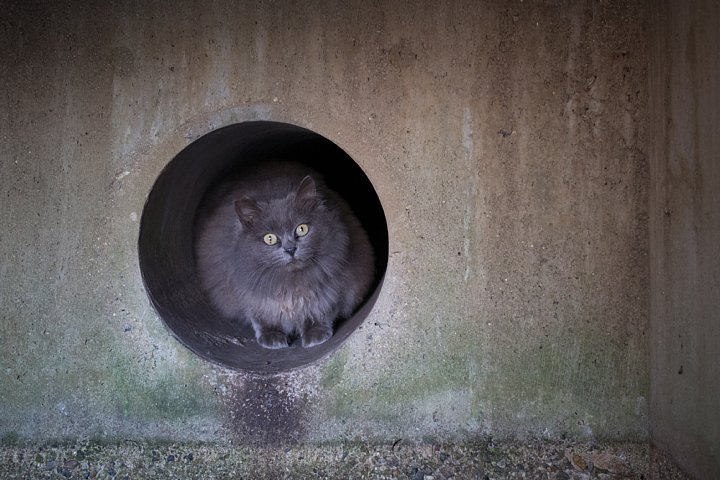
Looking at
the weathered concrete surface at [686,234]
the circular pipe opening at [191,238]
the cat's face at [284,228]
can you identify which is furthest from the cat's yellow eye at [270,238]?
the weathered concrete surface at [686,234]

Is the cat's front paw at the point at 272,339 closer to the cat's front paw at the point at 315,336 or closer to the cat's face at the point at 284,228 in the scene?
the cat's front paw at the point at 315,336

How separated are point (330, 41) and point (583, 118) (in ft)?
3.58

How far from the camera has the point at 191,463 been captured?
8.67ft

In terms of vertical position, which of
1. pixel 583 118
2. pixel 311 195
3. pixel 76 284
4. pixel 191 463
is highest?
pixel 583 118

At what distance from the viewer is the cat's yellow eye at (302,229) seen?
3.09m

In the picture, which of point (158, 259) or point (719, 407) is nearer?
point (719, 407)

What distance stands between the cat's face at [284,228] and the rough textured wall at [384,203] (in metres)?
0.54

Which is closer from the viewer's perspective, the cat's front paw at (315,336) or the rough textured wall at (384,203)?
the rough textured wall at (384,203)

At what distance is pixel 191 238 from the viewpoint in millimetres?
3670

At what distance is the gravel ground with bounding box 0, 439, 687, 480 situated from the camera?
2473 millimetres

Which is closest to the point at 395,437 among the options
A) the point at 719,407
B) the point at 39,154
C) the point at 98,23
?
the point at 719,407

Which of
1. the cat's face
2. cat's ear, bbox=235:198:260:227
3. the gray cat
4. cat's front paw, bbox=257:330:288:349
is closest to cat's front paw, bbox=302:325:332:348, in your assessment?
the gray cat

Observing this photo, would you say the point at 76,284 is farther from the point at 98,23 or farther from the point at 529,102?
the point at 529,102

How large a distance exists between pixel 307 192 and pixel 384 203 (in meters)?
0.67
